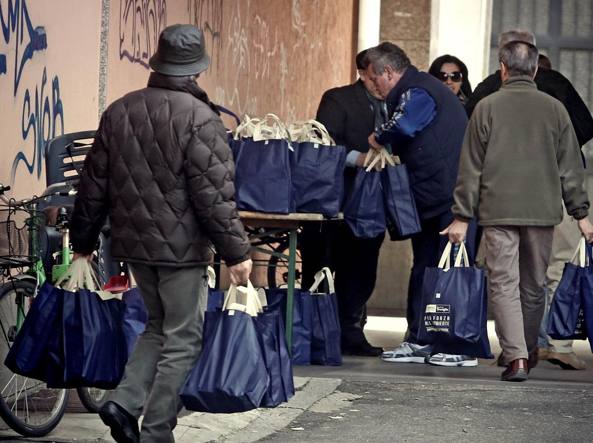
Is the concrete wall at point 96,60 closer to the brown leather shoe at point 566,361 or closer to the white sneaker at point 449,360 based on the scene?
the white sneaker at point 449,360

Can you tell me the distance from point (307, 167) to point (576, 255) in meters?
1.74

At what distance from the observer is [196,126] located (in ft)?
20.2

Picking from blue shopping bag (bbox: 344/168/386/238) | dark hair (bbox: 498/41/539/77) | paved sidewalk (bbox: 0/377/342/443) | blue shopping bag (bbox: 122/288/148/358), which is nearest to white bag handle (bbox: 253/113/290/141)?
blue shopping bag (bbox: 344/168/386/238)

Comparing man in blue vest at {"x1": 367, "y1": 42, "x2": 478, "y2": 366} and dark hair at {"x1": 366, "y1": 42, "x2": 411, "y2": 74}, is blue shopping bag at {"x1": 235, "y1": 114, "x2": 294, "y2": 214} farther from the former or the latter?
dark hair at {"x1": 366, "y1": 42, "x2": 411, "y2": 74}

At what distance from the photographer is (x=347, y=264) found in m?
10.8

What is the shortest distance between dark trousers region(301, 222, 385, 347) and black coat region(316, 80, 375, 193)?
1.89ft

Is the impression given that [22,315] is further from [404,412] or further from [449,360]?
[449,360]

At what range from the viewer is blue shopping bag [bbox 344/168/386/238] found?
10.0m

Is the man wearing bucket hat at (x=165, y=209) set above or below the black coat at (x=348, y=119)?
below

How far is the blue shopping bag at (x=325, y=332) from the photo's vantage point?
9852 millimetres

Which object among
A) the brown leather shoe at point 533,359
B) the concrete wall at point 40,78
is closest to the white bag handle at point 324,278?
the brown leather shoe at point 533,359

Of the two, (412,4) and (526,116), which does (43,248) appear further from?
(412,4)

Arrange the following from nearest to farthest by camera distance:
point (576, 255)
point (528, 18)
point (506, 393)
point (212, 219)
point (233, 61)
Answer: point (212, 219) < point (506, 393) < point (576, 255) < point (233, 61) < point (528, 18)

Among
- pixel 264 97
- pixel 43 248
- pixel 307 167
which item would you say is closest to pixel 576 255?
pixel 307 167
